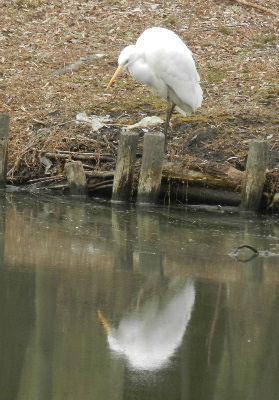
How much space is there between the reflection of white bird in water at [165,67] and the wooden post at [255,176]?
1460 mm

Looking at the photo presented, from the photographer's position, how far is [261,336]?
4.97 m

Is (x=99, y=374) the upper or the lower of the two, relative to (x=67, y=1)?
lower

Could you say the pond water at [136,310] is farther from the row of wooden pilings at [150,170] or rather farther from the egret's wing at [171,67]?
the egret's wing at [171,67]

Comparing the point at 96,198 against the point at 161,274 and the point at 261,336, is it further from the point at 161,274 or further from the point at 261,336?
the point at 261,336

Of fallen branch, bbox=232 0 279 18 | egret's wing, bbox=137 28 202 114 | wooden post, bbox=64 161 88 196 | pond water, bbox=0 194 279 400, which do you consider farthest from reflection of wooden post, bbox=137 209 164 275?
fallen branch, bbox=232 0 279 18

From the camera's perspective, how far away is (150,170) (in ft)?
29.1

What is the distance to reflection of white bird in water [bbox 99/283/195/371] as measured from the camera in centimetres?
454

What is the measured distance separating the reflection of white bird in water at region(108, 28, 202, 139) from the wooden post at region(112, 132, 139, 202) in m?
0.92

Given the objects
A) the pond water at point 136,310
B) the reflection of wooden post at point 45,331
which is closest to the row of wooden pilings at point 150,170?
the pond water at point 136,310

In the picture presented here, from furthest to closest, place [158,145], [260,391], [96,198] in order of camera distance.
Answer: [96,198], [158,145], [260,391]

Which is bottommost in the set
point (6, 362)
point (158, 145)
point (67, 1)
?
point (6, 362)

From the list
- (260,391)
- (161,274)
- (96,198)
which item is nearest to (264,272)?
(161,274)

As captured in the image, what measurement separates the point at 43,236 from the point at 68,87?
15.7 feet

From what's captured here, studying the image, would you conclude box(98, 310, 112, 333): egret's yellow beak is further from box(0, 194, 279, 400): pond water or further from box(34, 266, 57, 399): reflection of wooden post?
box(34, 266, 57, 399): reflection of wooden post
